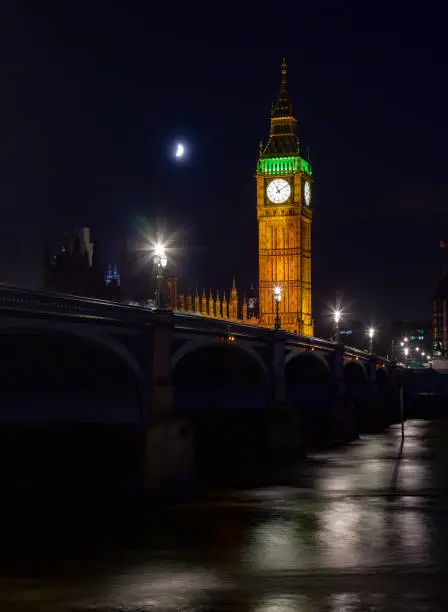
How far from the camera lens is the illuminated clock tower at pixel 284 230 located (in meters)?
163

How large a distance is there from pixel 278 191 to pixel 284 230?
553 cm

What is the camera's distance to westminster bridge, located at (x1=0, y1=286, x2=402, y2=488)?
43.2 m

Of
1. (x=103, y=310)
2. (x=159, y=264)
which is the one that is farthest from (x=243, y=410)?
(x=103, y=310)

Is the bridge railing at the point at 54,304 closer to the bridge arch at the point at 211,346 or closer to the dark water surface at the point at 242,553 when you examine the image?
the bridge arch at the point at 211,346

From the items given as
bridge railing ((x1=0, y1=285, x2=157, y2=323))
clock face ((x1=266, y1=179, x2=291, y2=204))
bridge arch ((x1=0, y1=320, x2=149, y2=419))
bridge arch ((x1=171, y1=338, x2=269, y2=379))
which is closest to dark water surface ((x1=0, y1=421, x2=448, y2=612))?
bridge arch ((x1=0, y1=320, x2=149, y2=419))

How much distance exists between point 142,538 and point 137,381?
38.9ft

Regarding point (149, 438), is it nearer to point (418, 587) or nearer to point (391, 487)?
point (391, 487)

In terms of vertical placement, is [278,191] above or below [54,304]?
above

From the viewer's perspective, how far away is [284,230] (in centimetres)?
16412

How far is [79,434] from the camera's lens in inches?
1965

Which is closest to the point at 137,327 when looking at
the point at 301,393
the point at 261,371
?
the point at 261,371

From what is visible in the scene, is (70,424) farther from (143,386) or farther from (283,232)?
(283,232)

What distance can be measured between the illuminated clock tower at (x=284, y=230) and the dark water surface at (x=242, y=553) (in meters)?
111

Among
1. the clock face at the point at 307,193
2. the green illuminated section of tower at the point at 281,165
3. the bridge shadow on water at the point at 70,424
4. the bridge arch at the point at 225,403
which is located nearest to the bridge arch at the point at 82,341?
the bridge shadow on water at the point at 70,424
